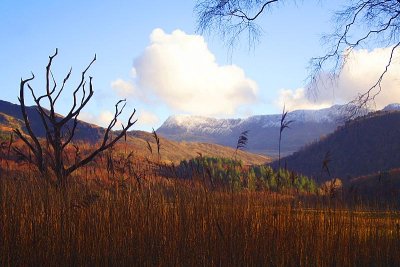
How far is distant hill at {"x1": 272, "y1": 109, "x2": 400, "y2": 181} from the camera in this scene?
55641 mm

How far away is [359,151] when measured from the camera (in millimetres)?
61469

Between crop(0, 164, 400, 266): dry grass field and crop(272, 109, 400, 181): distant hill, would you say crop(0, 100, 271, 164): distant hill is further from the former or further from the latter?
crop(0, 164, 400, 266): dry grass field

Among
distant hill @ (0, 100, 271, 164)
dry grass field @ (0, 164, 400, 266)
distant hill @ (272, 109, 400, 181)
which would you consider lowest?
dry grass field @ (0, 164, 400, 266)

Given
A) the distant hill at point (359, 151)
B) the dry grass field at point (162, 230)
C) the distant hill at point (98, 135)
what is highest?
the distant hill at point (98, 135)

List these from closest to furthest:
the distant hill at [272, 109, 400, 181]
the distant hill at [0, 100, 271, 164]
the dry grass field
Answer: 1. the dry grass field
2. the distant hill at [272, 109, 400, 181]
3. the distant hill at [0, 100, 271, 164]

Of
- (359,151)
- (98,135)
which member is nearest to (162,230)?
(359,151)

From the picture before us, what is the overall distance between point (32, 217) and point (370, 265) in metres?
3.15

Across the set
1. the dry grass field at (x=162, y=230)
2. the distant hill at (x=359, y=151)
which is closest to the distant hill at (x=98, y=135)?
the distant hill at (x=359, y=151)

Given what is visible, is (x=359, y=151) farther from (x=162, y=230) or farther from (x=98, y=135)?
(x=162, y=230)

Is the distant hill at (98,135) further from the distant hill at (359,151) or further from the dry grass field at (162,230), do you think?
the dry grass field at (162,230)

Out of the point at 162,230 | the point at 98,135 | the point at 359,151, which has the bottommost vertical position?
the point at 162,230

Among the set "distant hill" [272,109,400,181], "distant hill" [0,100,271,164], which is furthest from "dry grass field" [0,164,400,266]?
"distant hill" [0,100,271,164]

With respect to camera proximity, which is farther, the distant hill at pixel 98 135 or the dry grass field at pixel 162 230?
the distant hill at pixel 98 135

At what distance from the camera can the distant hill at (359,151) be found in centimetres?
5564
